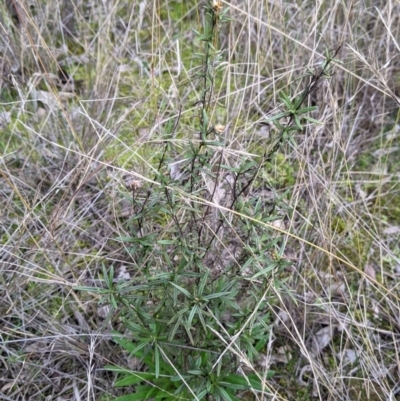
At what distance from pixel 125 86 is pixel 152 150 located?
63cm

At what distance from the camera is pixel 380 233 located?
2.45 metres

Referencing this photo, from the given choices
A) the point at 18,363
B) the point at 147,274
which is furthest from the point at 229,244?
the point at 18,363

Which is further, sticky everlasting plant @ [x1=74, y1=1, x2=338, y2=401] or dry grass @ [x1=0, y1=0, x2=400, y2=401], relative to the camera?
dry grass @ [x1=0, y1=0, x2=400, y2=401]

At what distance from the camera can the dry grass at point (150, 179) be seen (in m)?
2.03

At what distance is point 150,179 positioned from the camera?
6.20ft

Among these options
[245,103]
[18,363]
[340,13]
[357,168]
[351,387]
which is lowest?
[18,363]

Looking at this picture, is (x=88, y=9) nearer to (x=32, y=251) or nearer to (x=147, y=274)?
(x=32, y=251)

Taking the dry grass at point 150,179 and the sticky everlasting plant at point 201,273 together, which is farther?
the dry grass at point 150,179

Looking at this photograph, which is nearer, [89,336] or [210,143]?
[210,143]

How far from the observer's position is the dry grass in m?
2.03

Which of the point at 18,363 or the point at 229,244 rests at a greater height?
the point at 229,244

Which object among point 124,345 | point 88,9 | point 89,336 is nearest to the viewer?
point 124,345

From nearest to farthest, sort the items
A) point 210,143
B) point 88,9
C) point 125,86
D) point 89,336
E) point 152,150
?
point 210,143 → point 89,336 → point 152,150 → point 125,86 → point 88,9

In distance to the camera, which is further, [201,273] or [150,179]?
[150,179]
